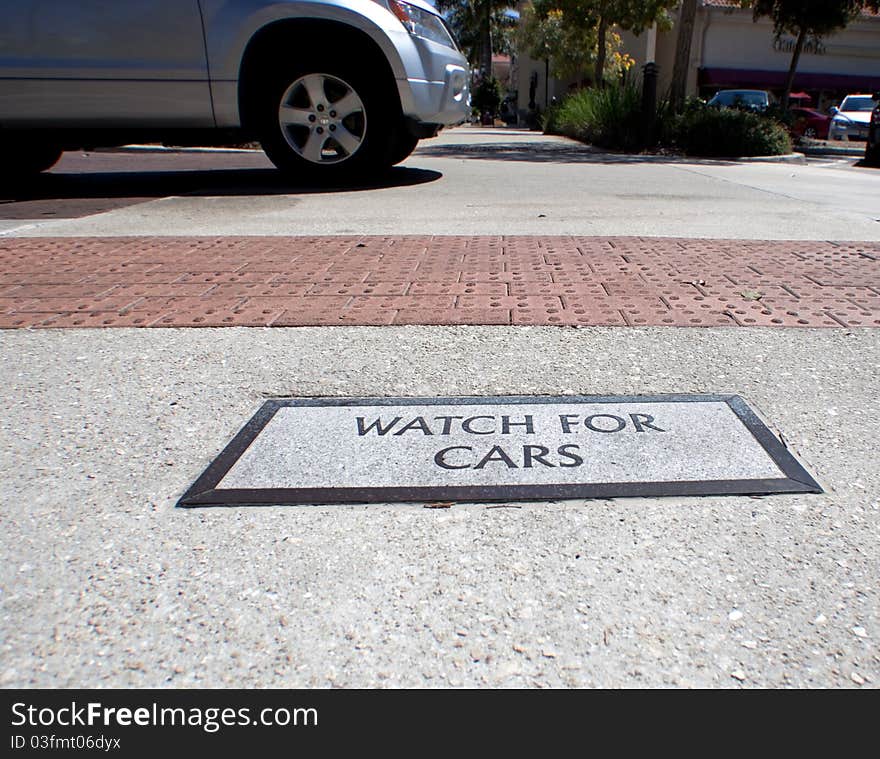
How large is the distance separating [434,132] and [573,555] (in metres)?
6.59

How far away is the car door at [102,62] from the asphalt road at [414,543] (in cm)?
422

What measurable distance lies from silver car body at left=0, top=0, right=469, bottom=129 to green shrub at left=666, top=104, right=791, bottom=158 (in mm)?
8834

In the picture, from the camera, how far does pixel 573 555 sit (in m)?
1.83

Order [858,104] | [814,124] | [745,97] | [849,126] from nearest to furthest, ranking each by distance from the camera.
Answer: [745,97], [849,126], [858,104], [814,124]

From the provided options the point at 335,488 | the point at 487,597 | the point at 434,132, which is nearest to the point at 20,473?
the point at 335,488

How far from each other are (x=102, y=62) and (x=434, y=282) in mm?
4549

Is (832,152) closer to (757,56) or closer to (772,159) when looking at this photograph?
(772,159)

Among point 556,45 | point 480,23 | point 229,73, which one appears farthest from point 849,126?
point 480,23

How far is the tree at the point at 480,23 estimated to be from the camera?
52.5m

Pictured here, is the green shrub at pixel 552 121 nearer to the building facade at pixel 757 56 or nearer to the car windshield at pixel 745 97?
the car windshield at pixel 745 97

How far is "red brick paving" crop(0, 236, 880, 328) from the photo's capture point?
11.6 feet

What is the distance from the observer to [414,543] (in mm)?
1888

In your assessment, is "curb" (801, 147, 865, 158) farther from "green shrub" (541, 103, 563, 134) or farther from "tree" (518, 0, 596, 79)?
"tree" (518, 0, 596, 79)

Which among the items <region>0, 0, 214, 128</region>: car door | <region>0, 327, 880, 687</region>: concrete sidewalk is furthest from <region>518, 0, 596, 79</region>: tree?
<region>0, 327, 880, 687</region>: concrete sidewalk
